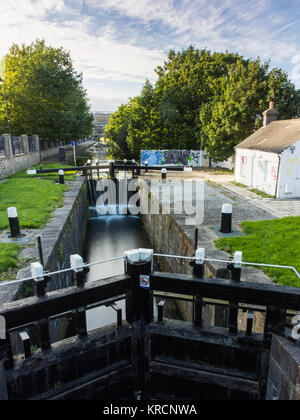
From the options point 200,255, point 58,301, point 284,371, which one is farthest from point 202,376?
point 58,301

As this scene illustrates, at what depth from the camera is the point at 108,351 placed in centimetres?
449

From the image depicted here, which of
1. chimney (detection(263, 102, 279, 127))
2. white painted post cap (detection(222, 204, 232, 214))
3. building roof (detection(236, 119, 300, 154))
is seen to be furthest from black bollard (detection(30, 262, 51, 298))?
chimney (detection(263, 102, 279, 127))

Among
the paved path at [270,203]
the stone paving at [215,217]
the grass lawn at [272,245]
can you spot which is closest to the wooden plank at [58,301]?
the stone paving at [215,217]

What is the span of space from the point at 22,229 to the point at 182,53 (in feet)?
87.3

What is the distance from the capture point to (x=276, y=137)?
14.5m

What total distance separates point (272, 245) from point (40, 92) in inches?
1052

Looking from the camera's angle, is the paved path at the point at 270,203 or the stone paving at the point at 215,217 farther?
the paved path at the point at 270,203

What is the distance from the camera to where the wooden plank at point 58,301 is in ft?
12.2

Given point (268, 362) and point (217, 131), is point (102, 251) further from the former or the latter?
point (217, 131)

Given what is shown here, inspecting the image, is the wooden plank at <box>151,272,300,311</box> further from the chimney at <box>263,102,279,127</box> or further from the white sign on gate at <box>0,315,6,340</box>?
the chimney at <box>263,102,279,127</box>

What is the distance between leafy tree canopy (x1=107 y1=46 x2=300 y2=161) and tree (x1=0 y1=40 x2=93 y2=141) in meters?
5.82

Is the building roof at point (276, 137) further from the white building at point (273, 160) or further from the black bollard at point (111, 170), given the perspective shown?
the black bollard at point (111, 170)

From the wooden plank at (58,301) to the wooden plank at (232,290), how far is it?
2.05 ft
